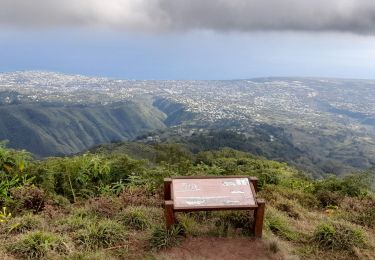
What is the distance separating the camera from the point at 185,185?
8633 millimetres

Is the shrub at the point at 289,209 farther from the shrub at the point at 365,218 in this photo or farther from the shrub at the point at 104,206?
the shrub at the point at 104,206

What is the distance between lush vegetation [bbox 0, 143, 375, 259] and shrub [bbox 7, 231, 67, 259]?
0.02 m

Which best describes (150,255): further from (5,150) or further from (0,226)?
(5,150)

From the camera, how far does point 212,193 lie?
8.41 m

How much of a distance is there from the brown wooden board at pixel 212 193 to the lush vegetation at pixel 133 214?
A: 614mm

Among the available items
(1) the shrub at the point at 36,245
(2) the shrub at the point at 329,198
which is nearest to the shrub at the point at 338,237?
(2) the shrub at the point at 329,198

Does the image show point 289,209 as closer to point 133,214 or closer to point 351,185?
point 351,185

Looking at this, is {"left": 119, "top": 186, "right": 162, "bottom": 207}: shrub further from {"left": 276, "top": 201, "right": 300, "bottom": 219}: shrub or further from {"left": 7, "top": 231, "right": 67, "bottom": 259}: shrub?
{"left": 276, "top": 201, "right": 300, "bottom": 219}: shrub

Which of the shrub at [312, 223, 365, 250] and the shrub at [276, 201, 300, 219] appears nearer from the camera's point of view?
the shrub at [312, 223, 365, 250]

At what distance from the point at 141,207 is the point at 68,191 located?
8.46 ft

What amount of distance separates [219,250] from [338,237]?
256 centimetres

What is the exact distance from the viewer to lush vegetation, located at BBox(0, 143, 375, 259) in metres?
7.92

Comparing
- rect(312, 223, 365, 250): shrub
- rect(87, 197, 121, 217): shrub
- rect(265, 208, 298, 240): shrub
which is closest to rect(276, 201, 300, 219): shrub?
rect(265, 208, 298, 240): shrub

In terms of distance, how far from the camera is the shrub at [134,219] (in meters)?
8.95
